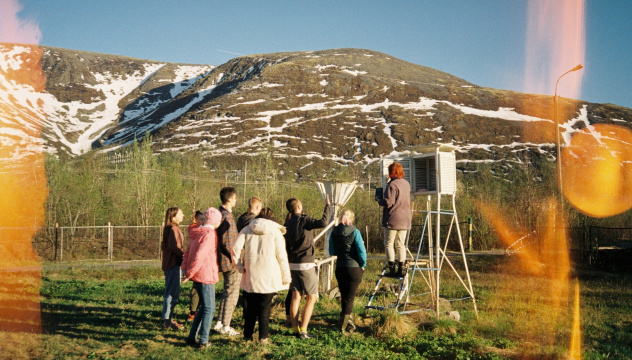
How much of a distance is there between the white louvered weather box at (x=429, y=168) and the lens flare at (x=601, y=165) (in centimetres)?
2757

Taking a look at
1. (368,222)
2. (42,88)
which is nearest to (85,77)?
(42,88)

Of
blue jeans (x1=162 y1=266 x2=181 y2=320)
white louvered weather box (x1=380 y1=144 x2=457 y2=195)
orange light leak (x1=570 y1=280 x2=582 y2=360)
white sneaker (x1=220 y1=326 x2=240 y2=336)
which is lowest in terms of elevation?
orange light leak (x1=570 y1=280 x2=582 y2=360)

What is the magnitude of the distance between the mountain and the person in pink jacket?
68.0 meters

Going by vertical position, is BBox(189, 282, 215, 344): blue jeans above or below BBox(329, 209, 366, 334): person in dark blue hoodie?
below

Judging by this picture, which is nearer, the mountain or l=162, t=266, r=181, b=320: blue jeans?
l=162, t=266, r=181, b=320: blue jeans

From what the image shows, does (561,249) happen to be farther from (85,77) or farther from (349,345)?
(85,77)

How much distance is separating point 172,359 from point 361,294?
21.8 ft

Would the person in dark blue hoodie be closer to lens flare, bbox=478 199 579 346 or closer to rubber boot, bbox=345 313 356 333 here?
rubber boot, bbox=345 313 356 333

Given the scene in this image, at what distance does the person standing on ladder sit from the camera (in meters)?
8.06

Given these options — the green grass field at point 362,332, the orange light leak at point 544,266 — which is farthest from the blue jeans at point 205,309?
the orange light leak at point 544,266

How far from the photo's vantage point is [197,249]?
22.8 ft

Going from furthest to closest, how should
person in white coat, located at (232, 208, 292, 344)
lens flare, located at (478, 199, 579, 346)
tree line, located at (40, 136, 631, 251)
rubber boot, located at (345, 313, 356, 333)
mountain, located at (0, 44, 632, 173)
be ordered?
mountain, located at (0, 44, 632, 173), tree line, located at (40, 136, 631, 251), lens flare, located at (478, 199, 579, 346), rubber boot, located at (345, 313, 356, 333), person in white coat, located at (232, 208, 292, 344)

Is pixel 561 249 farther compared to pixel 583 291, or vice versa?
pixel 561 249

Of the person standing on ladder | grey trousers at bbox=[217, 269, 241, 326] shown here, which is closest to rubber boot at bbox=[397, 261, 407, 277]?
the person standing on ladder
